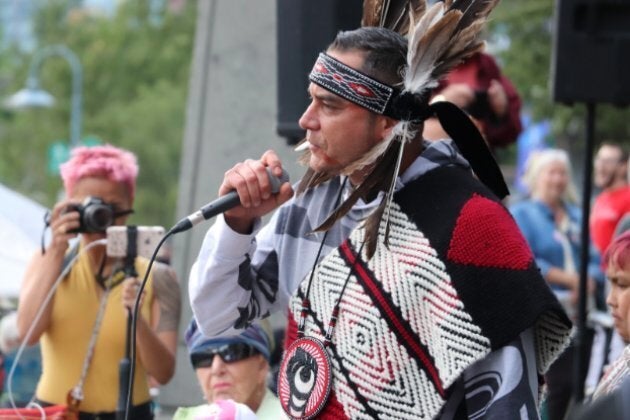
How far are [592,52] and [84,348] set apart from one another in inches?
115

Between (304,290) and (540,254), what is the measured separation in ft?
15.3

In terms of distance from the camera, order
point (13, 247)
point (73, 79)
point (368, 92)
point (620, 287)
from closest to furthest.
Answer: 1. point (368, 92)
2. point (620, 287)
3. point (13, 247)
4. point (73, 79)

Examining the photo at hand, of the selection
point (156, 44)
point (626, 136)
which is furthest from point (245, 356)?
point (156, 44)

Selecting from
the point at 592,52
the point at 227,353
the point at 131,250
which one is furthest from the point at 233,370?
the point at 592,52

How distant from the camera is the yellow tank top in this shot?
462cm

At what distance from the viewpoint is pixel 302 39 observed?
459 centimetres

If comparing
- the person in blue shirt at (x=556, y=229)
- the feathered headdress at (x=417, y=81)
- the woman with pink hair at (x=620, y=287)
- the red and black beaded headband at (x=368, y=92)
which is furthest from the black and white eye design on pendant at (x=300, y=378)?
the person in blue shirt at (x=556, y=229)

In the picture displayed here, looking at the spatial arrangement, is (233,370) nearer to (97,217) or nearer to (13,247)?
(97,217)

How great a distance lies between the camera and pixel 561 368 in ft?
22.3

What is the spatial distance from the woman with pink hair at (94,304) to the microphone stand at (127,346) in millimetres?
15

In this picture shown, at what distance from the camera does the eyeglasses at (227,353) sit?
4.38 meters

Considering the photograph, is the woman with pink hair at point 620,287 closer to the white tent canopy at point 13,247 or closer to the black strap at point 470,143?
the black strap at point 470,143

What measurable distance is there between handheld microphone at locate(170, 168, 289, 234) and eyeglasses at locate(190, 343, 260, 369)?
156 cm

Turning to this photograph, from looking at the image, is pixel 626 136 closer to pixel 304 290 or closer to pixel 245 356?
pixel 245 356
